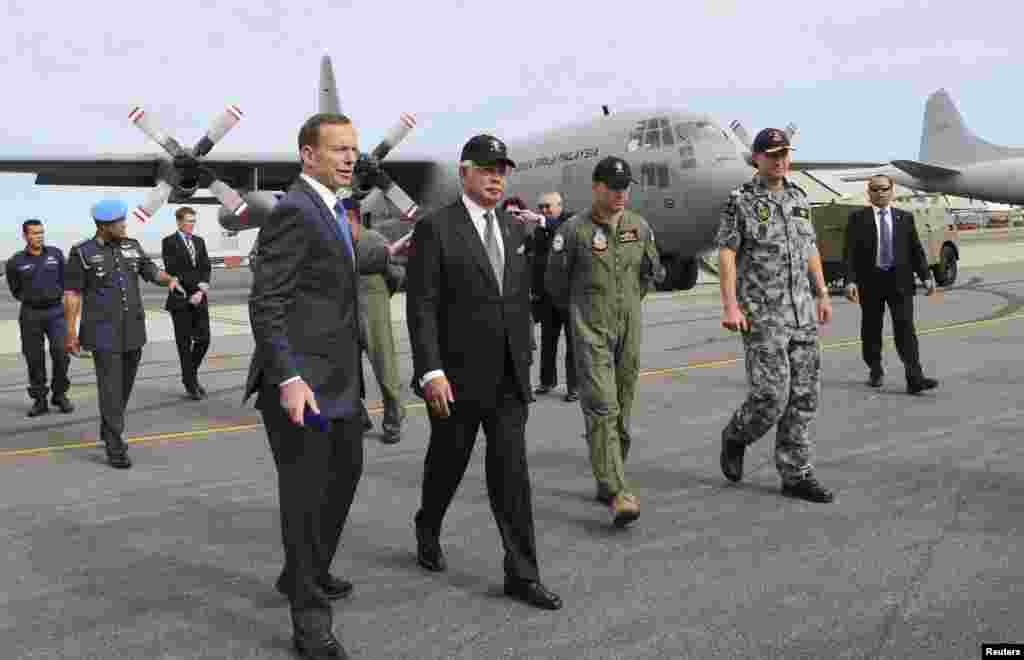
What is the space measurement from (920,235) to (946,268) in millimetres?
1085

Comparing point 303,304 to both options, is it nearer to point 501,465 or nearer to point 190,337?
point 501,465

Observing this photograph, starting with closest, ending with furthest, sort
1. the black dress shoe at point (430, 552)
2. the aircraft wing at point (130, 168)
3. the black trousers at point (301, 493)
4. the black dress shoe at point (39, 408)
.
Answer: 1. the black trousers at point (301, 493)
2. the black dress shoe at point (430, 552)
3. the black dress shoe at point (39, 408)
4. the aircraft wing at point (130, 168)

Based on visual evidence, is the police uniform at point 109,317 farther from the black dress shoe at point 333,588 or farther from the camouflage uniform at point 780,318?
the camouflage uniform at point 780,318

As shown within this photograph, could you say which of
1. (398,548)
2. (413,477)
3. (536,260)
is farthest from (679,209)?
(398,548)

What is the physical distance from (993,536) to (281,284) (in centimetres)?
368

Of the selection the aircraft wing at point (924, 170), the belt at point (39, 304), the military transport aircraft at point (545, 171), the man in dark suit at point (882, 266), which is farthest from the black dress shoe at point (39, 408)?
the aircraft wing at point (924, 170)

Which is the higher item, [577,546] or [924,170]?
[924,170]

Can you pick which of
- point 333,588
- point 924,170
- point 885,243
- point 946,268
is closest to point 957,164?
point 924,170

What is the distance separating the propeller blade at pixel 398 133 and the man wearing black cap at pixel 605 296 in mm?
16843

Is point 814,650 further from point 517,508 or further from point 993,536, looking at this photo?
point 993,536

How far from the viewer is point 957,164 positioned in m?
43.4

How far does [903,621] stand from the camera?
11.2 feet

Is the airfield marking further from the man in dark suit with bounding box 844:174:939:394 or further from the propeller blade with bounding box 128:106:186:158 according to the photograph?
the propeller blade with bounding box 128:106:186:158

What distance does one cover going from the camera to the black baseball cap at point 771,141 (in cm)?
518
